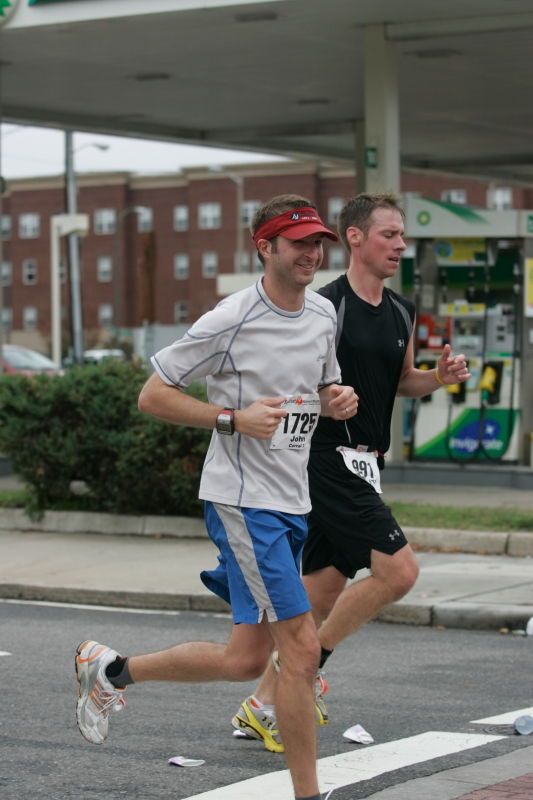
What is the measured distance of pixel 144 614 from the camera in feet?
35.4

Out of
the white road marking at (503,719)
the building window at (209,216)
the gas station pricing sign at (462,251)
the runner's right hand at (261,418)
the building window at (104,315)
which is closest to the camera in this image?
the runner's right hand at (261,418)

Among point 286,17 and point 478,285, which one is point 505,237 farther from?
point 286,17

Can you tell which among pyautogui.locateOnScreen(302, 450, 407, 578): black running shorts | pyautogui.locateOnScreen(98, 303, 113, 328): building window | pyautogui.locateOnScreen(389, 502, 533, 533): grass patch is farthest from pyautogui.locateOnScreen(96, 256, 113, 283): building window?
pyautogui.locateOnScreen(302, 450, 407, 578): black running shorts

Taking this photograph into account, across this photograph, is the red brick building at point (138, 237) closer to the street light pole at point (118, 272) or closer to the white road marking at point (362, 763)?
the street light pole at point (118, 272)

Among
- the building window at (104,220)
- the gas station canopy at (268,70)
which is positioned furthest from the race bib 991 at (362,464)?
the building window at (104,220)

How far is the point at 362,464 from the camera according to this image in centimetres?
661

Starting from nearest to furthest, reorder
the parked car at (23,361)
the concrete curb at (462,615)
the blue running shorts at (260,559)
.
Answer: the blue running shorts at (260,559) < the concrete curb at (462,615) < the parked car at (23,361)

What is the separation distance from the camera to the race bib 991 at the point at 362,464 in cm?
657

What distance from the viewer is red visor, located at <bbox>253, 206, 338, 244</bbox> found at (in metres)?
5.42

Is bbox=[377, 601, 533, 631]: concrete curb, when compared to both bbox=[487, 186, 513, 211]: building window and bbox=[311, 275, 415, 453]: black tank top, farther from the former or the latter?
bbox=[487, 186, 513, 211]: building window

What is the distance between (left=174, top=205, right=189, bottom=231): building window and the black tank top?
7770 cm

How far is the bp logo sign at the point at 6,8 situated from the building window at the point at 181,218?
66.6 meters

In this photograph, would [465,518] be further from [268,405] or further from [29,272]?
[29,272]

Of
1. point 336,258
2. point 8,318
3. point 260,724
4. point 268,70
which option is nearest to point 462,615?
point 260,724
